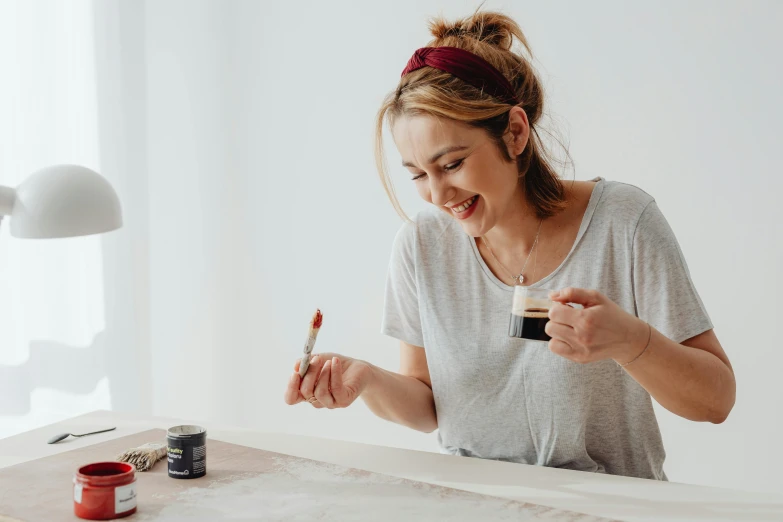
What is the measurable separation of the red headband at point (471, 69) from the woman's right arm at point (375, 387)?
638mm

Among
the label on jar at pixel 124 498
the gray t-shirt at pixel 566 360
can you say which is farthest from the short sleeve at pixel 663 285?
the label on jar at pixel 124 498

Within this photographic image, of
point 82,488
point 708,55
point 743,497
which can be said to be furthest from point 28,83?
point 743,497

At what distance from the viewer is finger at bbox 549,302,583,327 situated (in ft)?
4.33

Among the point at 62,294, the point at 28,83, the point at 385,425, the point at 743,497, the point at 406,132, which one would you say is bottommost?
the point at 385,425

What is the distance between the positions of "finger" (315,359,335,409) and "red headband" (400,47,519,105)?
0.66 m

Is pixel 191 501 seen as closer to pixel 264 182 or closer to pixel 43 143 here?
pixel 43 143

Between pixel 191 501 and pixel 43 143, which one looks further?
pixel 43 143

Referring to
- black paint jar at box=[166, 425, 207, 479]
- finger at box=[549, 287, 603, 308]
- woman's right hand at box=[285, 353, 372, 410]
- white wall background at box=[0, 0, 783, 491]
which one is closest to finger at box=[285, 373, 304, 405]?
woman's right hand at box=[285, 353, 372, 410]

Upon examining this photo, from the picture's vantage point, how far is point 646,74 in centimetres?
279

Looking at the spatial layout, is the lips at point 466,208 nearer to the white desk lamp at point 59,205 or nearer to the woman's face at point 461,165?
the woman's face at point 461,165

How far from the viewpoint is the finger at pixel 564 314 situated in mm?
1320

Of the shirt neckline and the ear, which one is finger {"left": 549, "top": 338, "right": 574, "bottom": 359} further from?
the ear

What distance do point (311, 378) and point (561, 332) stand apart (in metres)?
0.56

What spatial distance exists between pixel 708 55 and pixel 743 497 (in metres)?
1.77
